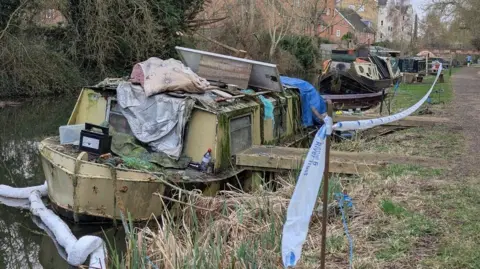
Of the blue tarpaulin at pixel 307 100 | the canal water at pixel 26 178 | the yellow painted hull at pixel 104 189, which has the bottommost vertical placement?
the canal water at pixel 26 178

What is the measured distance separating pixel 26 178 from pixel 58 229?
3.68 meters

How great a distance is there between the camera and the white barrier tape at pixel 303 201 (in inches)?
145

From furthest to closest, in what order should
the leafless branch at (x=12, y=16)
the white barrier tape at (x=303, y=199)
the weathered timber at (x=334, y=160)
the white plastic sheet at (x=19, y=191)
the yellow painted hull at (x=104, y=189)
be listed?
the leafless branch at (x=12, y=16) → the white plastic sheet at (x=19, y=191) → the weathered timber at (x=334, y=160) → the yellow painted hull at (x=104, y=189) → the white barrier tape at (x=303, y=199)

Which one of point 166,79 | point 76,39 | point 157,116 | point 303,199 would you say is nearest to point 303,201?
point 303,199

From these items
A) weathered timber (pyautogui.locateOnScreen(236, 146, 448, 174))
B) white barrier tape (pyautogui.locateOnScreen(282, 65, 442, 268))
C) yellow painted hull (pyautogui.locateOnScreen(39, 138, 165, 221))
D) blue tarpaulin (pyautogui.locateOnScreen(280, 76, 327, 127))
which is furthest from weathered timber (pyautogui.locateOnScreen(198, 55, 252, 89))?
white barrier tape (pyautogui.locateOnScreen(282, 65, 442, 268))

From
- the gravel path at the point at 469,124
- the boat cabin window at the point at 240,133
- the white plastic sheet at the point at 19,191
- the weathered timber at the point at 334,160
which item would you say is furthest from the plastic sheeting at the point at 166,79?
the gravel path at the point at 469,124

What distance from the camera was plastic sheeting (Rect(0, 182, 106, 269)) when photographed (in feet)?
22.7

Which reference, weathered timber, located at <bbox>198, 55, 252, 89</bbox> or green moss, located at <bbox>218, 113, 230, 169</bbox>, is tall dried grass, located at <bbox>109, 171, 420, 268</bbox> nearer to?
green moss, located at <bbox>218, 113, 230, 169</bbox>

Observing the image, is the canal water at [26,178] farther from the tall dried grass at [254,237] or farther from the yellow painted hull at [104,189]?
the tall dried grass at [254,237]

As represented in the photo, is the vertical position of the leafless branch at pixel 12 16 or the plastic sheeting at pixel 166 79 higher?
the leafless branch at pixel 12 16

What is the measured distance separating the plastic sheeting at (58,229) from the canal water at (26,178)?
0.20 m

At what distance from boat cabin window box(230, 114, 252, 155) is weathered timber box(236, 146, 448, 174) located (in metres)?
0.14

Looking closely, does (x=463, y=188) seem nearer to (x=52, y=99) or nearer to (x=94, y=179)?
(x=94, y=179)

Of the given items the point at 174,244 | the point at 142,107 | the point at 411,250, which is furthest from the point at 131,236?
the point at 142,107
